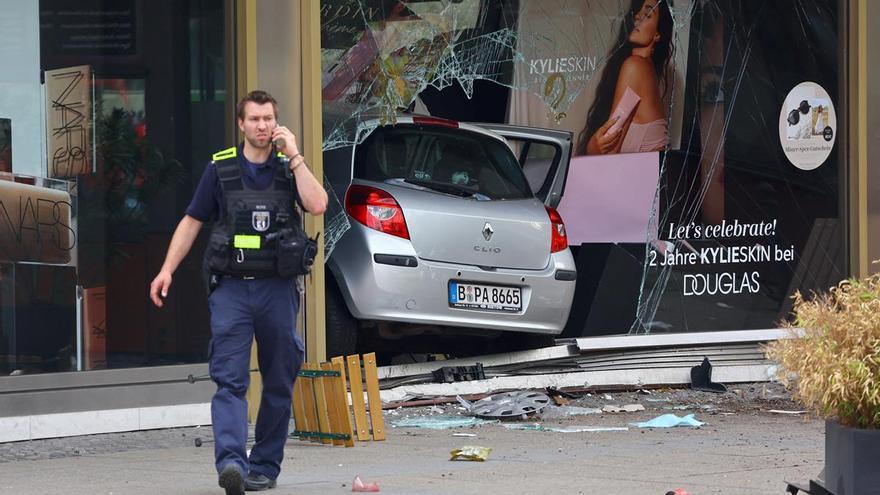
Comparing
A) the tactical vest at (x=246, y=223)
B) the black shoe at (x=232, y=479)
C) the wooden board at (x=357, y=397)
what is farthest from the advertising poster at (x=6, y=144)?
the black shoe at (x=232, y=479)

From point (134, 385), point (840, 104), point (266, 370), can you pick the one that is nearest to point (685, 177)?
point (840, 104)

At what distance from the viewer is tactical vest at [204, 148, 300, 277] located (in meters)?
6.95

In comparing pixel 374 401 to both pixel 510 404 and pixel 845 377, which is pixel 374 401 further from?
pixel 845 377

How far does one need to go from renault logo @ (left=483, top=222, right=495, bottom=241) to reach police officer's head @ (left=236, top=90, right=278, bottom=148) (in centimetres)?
423

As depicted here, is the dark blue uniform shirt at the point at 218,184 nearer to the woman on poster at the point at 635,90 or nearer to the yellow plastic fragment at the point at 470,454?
the yellow plastic fragment at the point at 470,454

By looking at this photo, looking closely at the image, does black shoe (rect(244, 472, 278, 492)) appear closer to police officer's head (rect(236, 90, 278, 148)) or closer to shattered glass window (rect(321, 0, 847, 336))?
police officer's head (rect(236, 90, 278, 148))

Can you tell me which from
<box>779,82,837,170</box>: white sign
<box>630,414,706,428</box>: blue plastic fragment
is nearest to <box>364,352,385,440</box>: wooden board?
<box>630,414,706,428</box>: blue plastic fragment

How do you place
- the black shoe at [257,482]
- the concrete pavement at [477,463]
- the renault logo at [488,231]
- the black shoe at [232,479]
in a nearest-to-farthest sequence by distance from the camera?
the black shoe at [232,479], the black shoe at [257,482], the concrete pavement at [477,463], the renault logo at [488,231]

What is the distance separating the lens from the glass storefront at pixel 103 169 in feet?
30.9

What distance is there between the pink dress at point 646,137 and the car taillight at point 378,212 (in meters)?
2.30

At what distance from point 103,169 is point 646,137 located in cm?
447

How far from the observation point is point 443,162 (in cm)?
1135

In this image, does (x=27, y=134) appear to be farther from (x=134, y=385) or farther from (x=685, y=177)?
(x=685, y=177)

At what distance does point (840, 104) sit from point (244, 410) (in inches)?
297
